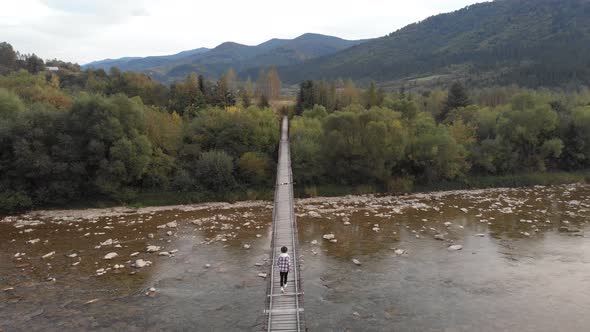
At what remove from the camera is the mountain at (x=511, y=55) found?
11088 centimetres

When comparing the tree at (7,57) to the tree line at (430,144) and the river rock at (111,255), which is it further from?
the river rock at (111,255)

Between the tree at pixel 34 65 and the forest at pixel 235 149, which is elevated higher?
the tree at pixel 34 65

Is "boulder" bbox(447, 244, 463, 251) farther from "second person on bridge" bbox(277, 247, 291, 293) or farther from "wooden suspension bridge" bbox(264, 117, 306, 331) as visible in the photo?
"second person on bridge" bbox(277, 247, 291, 293)

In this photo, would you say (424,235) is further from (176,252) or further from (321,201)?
(176,252)

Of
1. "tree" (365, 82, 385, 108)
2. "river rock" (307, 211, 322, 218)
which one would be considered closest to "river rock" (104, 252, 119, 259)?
"river rock" (307, 211, 322, 218)

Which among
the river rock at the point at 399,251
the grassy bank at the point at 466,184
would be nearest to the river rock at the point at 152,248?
the river rock at the point at 399,251

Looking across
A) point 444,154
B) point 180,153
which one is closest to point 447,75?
point 444,154

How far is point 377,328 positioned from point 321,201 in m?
19.5

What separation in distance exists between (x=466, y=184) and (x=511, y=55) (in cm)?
13092

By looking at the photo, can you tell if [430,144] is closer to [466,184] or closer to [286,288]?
[466,184]

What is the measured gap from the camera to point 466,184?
38438 mm

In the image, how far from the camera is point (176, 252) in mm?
22594

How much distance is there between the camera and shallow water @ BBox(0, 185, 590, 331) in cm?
1555

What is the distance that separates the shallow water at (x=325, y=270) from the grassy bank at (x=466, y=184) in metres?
4.87
